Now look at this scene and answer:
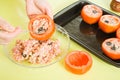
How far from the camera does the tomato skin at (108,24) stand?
92cm

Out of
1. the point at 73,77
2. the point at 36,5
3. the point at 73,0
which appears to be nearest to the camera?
the point at 73,77

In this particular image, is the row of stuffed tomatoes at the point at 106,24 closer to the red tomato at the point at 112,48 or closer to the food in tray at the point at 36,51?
the red tomato at the point at 112,48

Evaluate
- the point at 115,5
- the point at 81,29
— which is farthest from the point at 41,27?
the point at 115,5

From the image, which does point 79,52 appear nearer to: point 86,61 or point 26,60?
point 86,61

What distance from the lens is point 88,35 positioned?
0.93 m

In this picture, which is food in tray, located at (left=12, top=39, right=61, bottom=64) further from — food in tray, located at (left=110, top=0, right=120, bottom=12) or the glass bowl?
food in tray, located at (left=110, top=0, right=120, bottom=12)

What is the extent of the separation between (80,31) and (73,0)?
0.68ft

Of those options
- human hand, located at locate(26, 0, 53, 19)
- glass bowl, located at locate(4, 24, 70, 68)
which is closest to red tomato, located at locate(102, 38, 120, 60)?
glass bowl, located at locate(4, 24, 70, 68)

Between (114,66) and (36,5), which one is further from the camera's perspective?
(36,5)

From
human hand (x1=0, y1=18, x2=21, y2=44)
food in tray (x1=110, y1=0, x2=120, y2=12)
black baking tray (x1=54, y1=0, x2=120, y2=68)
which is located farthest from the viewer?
food in tray (x1=110, y1=0, x2=120, y2=12)

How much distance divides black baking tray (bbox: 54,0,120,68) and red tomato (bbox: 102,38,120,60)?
0.05ft

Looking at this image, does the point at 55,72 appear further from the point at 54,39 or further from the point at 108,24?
the point at 108,24

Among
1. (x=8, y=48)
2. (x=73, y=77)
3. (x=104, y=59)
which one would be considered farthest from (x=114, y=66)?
(x=8, y=48)

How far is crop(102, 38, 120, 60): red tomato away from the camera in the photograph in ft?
2.63
